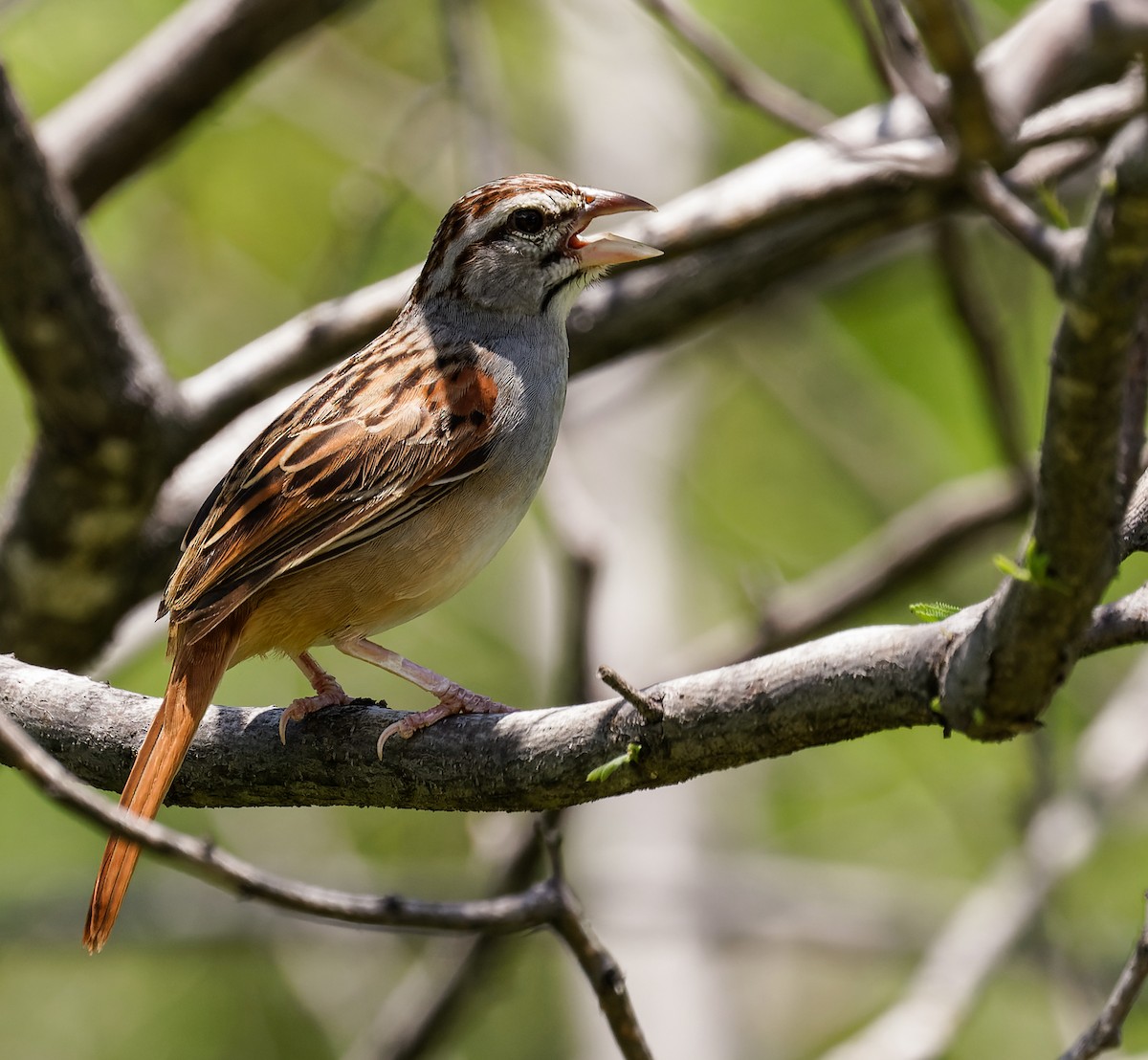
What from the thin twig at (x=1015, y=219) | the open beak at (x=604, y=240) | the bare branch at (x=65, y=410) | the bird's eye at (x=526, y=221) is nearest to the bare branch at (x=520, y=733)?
the thin twig at (x=1015, y=219)

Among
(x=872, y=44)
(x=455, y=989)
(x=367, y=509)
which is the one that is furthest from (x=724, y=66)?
(x=455, y=989)

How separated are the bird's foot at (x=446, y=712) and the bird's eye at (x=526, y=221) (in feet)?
5.84

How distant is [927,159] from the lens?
392 centimetres

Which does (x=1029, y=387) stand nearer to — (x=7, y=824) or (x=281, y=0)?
(x=281, y=0)

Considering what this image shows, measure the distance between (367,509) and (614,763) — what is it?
1559mm

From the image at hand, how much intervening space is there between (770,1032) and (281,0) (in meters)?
6.57

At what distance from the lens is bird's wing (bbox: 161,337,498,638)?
3.94 metres

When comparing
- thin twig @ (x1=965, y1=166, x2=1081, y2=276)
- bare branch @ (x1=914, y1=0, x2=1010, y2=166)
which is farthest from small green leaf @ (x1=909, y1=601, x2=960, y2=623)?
bare branch @ (x1=914, y1=0, x2=1010, y2=166)

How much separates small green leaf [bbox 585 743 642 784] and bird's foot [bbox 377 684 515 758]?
52 centimetres

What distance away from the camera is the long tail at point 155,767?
3324 mm

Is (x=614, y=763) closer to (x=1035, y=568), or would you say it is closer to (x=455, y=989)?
(x=1035, y=568)

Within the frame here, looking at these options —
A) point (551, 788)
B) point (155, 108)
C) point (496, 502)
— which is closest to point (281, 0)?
point (155, 108)

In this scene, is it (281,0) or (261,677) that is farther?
(261,677)

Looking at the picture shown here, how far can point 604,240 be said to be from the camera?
4656 millimetres
